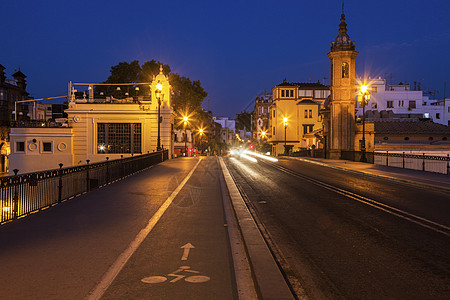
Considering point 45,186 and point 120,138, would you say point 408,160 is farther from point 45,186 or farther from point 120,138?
point 45,186

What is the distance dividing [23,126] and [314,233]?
132 feet

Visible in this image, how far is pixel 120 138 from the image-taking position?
39219 millimetres

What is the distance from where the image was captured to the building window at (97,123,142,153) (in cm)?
3891

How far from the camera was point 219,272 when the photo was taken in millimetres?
5512

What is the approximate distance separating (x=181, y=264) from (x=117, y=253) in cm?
124

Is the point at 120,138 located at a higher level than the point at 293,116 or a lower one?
lower

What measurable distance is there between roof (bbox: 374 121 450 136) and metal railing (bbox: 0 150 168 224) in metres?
44.5

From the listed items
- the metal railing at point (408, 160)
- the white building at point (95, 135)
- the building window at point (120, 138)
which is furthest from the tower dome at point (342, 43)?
the building window at point (120, 138)

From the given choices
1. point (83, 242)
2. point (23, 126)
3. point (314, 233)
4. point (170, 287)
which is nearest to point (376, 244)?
point (314, 233)

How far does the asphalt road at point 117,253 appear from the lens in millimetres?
4840

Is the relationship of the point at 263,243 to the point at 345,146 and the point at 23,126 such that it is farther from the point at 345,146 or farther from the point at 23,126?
the point at 23,126

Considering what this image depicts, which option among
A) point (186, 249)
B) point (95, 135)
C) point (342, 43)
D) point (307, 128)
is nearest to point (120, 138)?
point (95, 135)

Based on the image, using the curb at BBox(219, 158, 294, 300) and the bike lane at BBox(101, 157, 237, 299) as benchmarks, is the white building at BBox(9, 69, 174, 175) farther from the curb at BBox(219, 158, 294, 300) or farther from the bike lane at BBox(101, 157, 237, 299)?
the curb at BBox(219, 158, 294, 300)

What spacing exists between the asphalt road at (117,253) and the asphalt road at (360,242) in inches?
48.1
